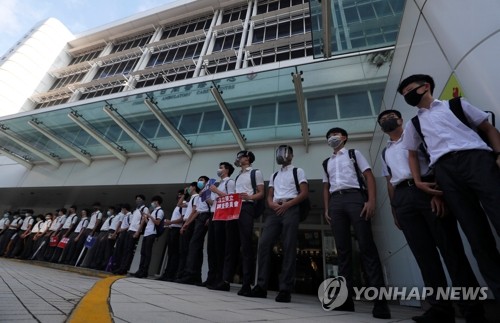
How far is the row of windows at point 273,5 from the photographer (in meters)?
15.9

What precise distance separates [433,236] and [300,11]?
16.1 meters

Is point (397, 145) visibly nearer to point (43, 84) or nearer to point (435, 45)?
point (435, 45)

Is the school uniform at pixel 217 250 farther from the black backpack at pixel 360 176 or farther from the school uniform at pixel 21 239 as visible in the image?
the school uniform at pixel 21 239

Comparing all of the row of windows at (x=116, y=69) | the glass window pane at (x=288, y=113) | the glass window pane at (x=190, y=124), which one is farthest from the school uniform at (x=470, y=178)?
the row of windows at (x=116, y=69)

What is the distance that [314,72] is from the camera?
5.53m

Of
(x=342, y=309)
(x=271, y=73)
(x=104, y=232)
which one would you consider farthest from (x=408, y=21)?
(x=104, y=232)

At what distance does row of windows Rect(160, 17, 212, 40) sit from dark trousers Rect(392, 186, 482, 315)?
62.8 feet

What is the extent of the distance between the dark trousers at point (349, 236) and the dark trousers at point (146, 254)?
164 inches

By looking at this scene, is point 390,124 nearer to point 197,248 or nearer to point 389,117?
point 389,117

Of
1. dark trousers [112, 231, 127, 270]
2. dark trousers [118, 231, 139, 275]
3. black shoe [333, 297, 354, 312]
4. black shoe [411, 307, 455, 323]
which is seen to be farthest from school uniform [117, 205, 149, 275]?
black shoe [411, 307, 455, 323]

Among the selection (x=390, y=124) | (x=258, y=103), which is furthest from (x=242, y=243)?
(x=258, y=103)

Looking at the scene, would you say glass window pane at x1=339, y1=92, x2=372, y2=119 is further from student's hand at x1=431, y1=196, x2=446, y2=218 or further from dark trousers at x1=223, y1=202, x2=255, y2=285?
student's hand at x1=431, y1=196, x2=446, y2=218

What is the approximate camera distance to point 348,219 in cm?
280

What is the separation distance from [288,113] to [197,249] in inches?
178
